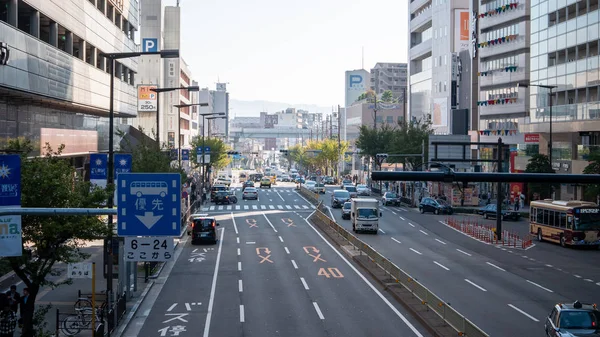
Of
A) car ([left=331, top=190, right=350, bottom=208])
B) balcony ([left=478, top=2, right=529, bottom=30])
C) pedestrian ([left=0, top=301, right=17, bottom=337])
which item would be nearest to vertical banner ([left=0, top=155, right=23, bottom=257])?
pedestrian ([left=0, top=301, right=17, bottom=337])

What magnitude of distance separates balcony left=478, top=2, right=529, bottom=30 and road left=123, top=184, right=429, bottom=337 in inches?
2033

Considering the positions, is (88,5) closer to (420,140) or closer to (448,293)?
(448,293)

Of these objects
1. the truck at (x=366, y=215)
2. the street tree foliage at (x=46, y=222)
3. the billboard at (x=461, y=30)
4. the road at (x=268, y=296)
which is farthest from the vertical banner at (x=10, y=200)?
the billboard at (x=461, y=30)

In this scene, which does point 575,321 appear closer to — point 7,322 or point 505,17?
point 7,322

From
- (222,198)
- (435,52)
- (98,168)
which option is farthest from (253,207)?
(435,52)

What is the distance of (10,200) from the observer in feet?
56.1

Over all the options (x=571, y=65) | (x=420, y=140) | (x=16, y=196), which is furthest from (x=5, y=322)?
(x=420, y=140)

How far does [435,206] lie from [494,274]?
37134 millimetres

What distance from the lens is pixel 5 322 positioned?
2219 centimetres

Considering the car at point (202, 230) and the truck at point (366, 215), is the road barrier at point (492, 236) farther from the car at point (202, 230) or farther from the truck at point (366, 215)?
the car at point (202, 230)

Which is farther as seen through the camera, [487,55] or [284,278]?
[487,55]

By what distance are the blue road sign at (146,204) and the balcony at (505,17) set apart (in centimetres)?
8012

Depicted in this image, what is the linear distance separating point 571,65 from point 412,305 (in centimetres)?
4920

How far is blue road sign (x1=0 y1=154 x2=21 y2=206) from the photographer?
17000 mm
